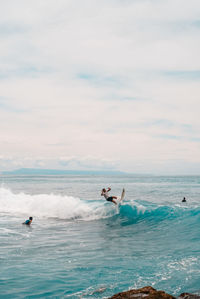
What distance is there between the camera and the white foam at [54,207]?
90.9 feet

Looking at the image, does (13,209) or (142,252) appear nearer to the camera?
(142,252)

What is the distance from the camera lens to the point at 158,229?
66.9 ft

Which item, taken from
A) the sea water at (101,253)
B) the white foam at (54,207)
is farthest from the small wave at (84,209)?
the sea water at (101,253)

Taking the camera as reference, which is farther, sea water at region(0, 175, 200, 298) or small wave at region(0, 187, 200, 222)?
small wave at region(0, 187, 200, 222)

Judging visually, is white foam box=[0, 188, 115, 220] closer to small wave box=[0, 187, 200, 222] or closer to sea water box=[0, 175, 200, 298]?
small wave box=[0, 187, 200, 222]

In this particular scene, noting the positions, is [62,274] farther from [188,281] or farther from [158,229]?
[158,229]

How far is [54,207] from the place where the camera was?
101 ft

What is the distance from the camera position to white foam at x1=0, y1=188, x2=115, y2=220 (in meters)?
27.7

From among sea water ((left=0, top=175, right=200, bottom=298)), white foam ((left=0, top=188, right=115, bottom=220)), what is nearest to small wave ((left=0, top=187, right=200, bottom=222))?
white foam ((left=0, top=188, right=115, bottom=220))

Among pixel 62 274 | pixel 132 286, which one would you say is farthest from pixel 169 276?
pixel 62 274

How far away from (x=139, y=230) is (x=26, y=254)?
32.0ft

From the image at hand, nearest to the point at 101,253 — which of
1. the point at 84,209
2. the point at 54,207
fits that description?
the point at 84,209

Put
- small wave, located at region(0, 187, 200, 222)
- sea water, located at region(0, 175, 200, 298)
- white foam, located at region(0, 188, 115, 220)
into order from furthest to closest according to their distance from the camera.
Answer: white foam, located at region(0, 188, 115, 220) < small wave, located at region(0, 187, 200, 222) < sea water, located at region(0, 175, 200, 298)

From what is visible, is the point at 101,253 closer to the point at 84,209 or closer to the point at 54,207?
the point at 84,209
